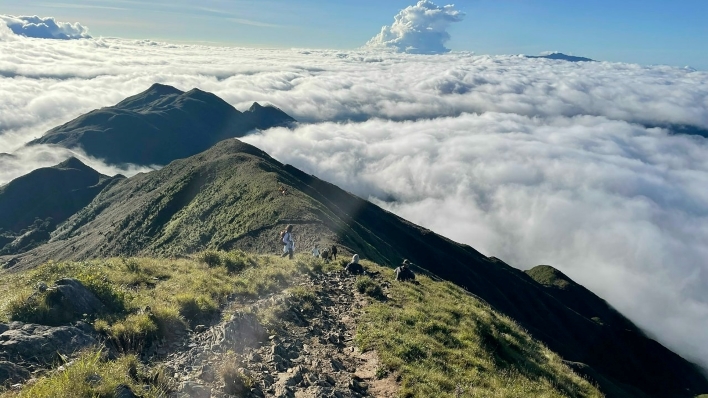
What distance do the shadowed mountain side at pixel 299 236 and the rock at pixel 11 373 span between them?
119 feet

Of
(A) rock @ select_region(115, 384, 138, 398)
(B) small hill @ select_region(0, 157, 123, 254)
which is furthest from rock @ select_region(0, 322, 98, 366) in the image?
(B) small hill @ select_region(0, 157, 123, 254)

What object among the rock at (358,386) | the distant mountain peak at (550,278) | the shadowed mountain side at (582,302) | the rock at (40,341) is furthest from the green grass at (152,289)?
the distant mountain peak at (550,278)

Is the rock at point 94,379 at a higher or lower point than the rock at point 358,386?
higher

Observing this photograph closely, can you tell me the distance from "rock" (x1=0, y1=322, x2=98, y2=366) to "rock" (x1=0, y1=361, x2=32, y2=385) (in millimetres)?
436

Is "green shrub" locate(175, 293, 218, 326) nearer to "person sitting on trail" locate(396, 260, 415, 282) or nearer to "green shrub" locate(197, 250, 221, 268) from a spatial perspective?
"green shrub" locate(197, 250, 221, 268)

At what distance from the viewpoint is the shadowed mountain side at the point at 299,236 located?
60.6m

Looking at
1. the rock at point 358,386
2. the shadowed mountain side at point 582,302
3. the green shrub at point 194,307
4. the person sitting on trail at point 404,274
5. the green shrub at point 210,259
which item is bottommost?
the shadowed mountain side at point 582,302

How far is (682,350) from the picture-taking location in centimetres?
16712

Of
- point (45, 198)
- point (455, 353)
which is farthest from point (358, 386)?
point (45, 198)

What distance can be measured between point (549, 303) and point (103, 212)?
12527 cm

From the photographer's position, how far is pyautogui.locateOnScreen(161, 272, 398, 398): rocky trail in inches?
375

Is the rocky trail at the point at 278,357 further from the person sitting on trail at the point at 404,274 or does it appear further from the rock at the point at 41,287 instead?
the person sitting on trail at the point at 404,274

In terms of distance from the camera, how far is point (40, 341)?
9227mm

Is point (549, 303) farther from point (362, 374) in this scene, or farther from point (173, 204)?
point (362, 374)
